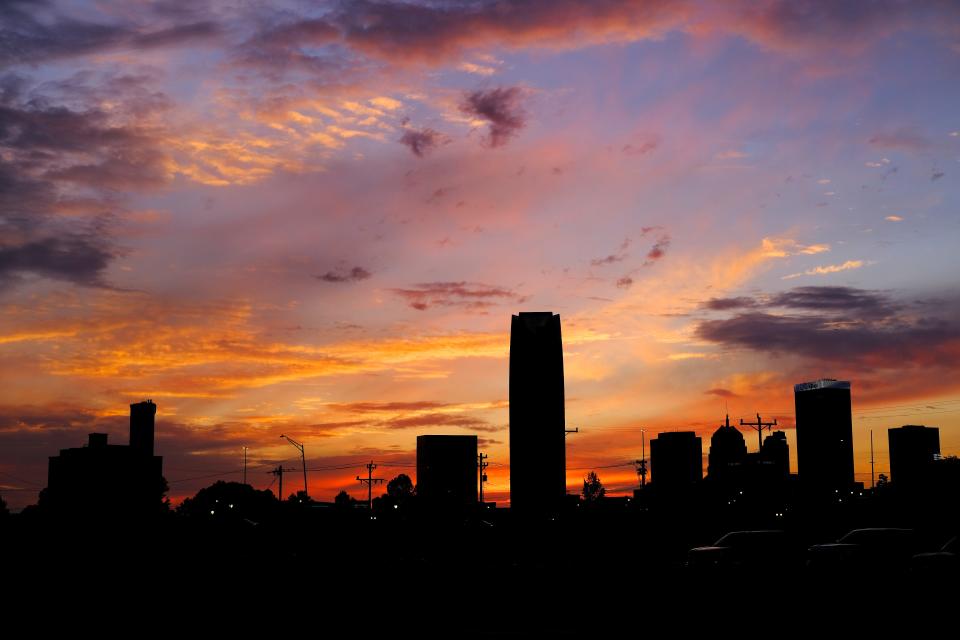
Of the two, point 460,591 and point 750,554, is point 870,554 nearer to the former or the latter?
point 750,554

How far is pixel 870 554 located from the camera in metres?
37.9

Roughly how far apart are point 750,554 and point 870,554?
5398 mm

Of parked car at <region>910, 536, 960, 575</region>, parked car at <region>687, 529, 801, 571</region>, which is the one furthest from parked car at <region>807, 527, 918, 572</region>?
parked car at <region>687, 529, 801, 571</region>

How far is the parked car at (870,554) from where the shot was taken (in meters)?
37.7

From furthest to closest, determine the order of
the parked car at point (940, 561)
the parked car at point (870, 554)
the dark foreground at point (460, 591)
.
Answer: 1. the parked car at point (870, 554)
2. the parked car at point (940, 561)
3. the dark foreground at point (460, 591)

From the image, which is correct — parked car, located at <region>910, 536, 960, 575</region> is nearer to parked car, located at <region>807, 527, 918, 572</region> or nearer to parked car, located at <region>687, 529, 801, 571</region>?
parked car, located at <region>807, 527, 918, 572</region>

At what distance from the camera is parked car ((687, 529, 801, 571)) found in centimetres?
4153

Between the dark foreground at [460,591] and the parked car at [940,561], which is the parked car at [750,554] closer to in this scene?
the dark foreground at [460,591]

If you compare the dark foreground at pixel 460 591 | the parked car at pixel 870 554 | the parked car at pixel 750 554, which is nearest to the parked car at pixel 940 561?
the dark foreground at pixel 460 591

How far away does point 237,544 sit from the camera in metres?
77.4

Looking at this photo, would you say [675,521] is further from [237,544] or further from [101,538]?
[101,538]

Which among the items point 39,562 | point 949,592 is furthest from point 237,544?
point 949,592

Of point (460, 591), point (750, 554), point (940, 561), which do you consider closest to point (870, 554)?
point (940, 561)

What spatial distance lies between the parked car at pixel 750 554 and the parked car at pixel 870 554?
2.72 metres
